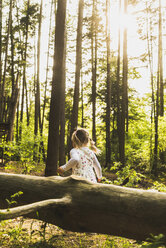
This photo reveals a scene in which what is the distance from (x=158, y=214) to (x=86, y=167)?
1.64 metres

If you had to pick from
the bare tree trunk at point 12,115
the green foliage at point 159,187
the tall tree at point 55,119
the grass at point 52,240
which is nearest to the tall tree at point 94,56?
the bare tree trunk at point 12,115

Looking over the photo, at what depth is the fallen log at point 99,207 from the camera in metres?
2.47

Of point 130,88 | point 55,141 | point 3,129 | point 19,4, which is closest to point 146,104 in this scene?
point 130,88

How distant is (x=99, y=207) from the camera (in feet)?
8.72

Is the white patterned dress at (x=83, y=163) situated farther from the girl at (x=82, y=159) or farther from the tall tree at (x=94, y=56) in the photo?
the tall tree at (x=94, y=56)

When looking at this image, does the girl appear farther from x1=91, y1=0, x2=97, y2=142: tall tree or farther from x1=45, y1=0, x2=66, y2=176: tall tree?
x1=91, y1=0, x2=97, y2=142: tall tree

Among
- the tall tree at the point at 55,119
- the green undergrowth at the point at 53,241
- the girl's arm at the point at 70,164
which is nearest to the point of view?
the green undergrowth at the point at 53,241

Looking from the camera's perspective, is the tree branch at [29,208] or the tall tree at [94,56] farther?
the tall tree at [94,56]

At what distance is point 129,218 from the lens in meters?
2.53

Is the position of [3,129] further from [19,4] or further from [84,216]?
[19,4]

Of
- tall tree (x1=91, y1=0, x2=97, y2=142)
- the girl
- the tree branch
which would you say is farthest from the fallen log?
tall tree (x1=91, y1=0, x2=97, y2=142)

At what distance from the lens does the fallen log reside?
2467 mm

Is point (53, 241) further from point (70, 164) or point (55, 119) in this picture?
point (55, 119)

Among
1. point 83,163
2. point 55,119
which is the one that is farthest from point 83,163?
point 55,119
